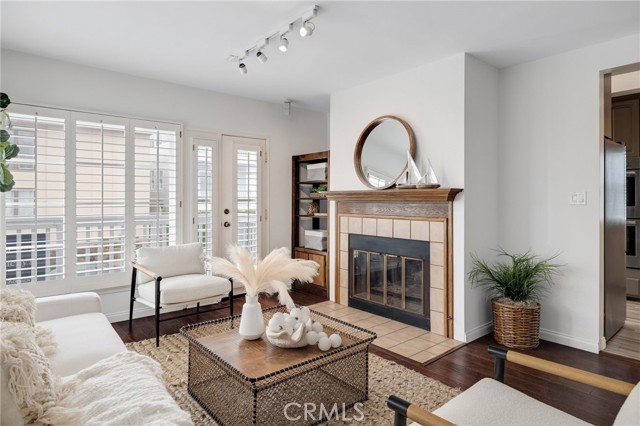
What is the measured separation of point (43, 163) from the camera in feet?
11.1

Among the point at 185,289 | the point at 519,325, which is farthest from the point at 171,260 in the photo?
the point at 519,325

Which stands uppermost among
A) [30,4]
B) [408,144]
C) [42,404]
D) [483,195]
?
[30,4]

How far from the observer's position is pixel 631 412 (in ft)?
3.68

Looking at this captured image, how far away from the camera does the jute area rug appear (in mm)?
2119

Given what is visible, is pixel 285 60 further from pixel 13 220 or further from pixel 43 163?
pixel 13 220

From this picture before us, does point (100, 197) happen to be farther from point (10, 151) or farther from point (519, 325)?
point (519, 325)

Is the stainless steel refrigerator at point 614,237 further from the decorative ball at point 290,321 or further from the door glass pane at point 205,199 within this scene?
the door glass pane at point 205,199

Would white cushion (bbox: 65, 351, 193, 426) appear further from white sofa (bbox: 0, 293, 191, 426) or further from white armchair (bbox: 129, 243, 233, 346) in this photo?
white armchair (bbox: 129, 243, 233, 346)

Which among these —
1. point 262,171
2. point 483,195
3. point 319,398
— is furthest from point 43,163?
point 483,195

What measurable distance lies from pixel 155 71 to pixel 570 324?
4462 mm

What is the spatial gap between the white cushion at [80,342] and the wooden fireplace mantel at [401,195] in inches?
99.3

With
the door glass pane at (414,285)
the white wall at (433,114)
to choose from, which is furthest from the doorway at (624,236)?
the door glass pane at (414,285)

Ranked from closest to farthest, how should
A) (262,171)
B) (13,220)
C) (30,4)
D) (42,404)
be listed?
1. (42,404)
2. (30,4)
3. (13,220)
4. (262,171)

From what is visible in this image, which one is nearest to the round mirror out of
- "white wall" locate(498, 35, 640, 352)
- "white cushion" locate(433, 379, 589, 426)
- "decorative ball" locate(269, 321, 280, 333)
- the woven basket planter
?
"white wall" locate(498, 35, 640, 352)
